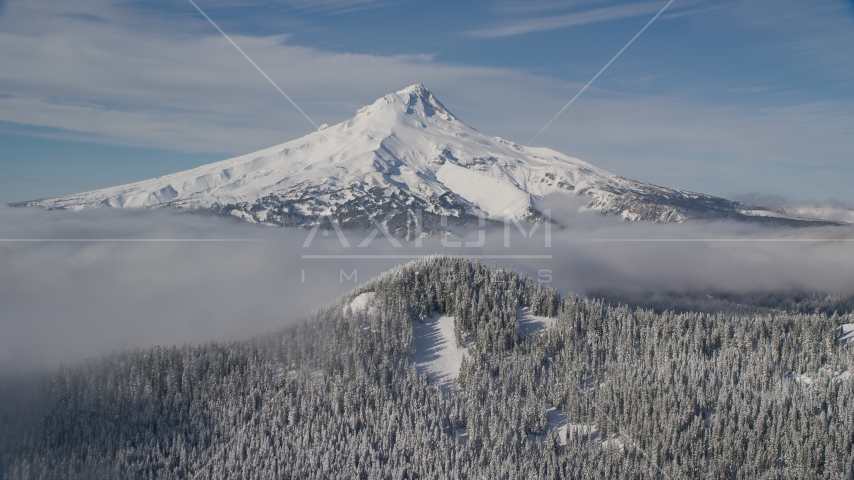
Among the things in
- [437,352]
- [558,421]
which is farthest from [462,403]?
[558,421]

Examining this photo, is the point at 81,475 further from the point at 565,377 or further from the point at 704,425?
the point at 704,425

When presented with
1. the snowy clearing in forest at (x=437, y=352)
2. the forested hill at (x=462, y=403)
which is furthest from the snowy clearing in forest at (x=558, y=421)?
the snowy clearing in forest at (x=437, y=352)

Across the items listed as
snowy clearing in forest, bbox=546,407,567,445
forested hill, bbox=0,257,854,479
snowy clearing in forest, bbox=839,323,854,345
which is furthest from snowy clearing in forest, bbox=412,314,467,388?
snowy clearing in forest, bbox=839,323,854,345

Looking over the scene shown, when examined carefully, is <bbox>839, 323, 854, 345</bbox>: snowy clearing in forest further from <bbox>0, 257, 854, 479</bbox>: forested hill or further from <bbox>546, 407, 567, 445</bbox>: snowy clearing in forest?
<bbox>546, 407, 567, 445</bbox>: snowy clearing in forest

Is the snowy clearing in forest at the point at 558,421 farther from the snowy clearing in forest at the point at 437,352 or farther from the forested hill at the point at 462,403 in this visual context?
the snowy clearing in forest at the point at 437,352

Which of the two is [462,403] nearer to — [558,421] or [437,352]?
[437,352]

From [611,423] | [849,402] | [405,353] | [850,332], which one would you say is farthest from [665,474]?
[850,332]
